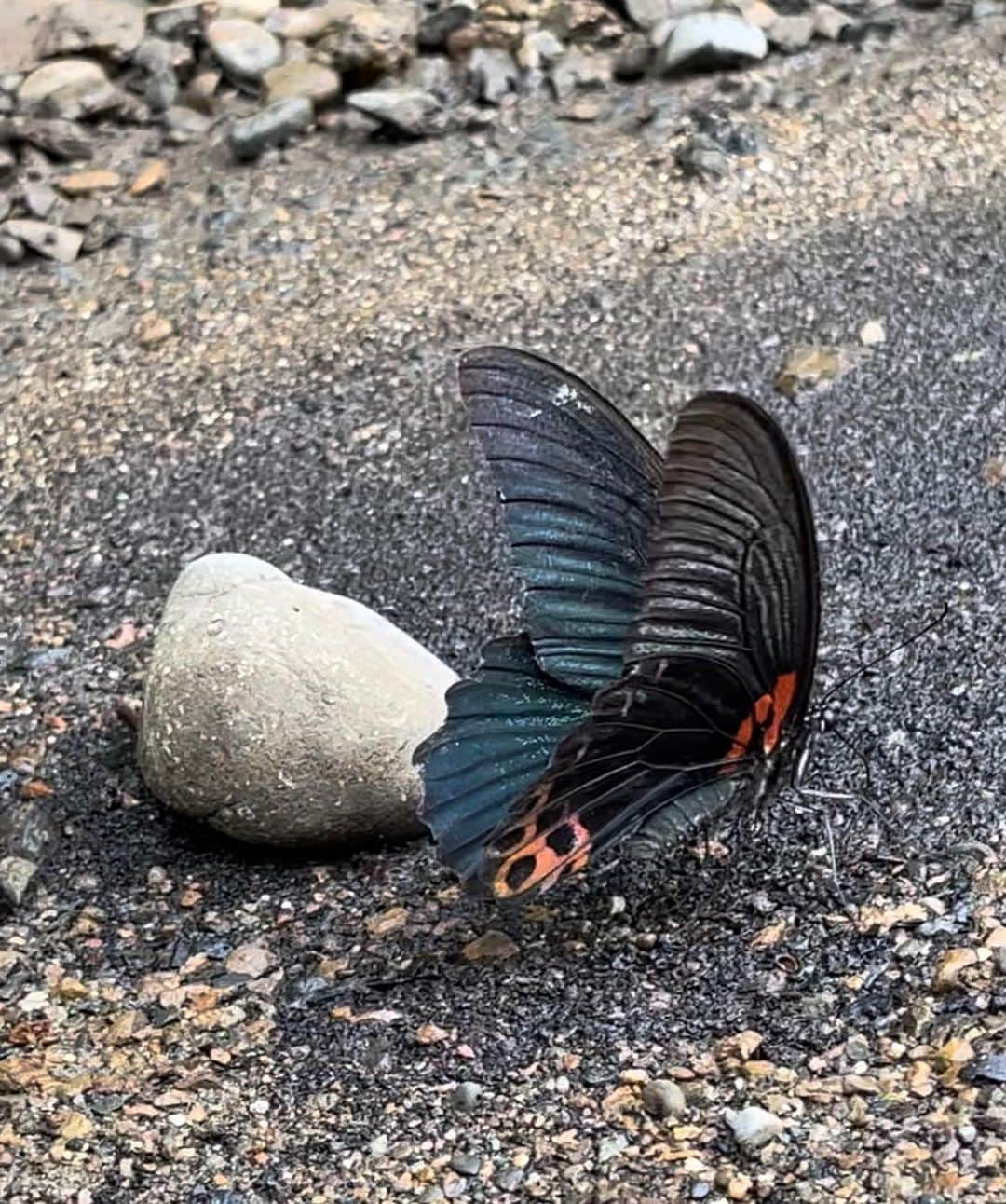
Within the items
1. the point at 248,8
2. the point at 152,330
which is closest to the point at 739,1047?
the point at 152,330

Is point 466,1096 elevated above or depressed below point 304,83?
below

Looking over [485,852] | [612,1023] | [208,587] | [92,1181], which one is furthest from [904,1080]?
[208,587]

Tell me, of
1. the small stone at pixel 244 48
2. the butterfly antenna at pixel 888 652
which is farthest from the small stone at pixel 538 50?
the butterfly antenna at pixel 888 652

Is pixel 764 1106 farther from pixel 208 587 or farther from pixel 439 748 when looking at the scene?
pixel 208 587

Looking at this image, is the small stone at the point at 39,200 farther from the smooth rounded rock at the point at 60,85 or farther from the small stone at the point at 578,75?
the small stone at the point at 578,75

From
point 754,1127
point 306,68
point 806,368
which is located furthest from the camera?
point 306,68

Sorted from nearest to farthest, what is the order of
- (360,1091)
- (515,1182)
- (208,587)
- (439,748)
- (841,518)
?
1. (515,1182)
2. (360,1091)
3. (439,748)
4. (208,587)
5. (841,518)

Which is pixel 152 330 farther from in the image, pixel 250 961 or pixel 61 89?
pixel 250 961
